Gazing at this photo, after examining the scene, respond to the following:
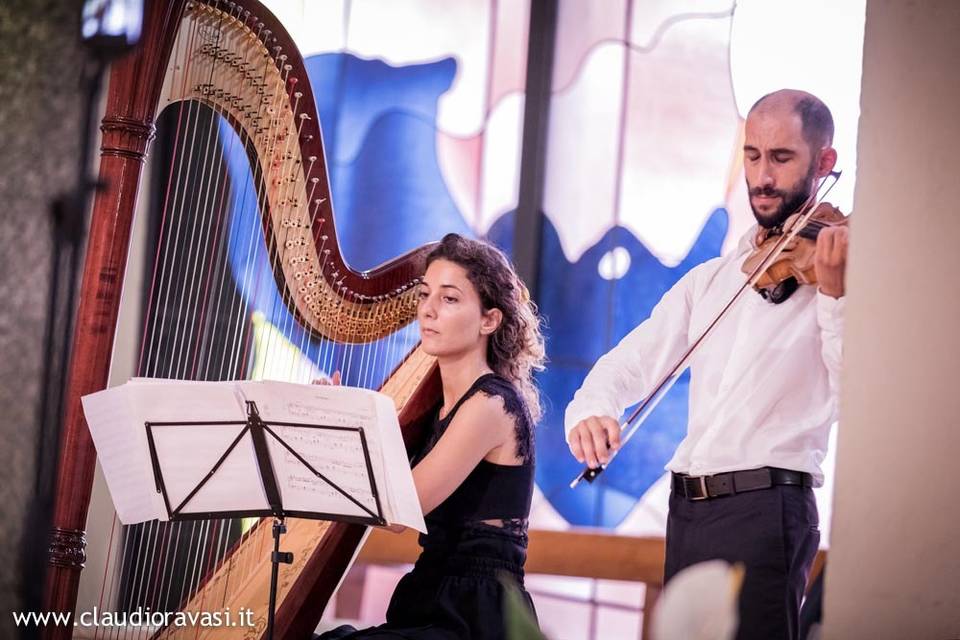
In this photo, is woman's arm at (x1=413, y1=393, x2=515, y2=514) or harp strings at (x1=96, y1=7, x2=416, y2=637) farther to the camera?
woman's arm at (x1=413, y1=393, x2=515, y2=514)

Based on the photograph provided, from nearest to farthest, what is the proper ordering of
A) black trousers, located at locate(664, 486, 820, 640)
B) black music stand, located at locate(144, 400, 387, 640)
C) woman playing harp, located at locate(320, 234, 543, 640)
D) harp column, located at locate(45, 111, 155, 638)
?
harp column, located at locate(45, 111, 155, 638) → black music stand, located at locate(144, 400, 387, 640) → black trousers, located at locate(664, 486, 820, 640) → woman playing harp, located at locate(320, 234, 543, 640)

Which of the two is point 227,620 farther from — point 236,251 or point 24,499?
point 236,251

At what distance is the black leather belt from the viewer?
244cm

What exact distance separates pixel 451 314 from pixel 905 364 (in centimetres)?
158

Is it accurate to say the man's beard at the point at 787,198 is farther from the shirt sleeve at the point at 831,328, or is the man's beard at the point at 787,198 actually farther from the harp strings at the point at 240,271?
the harp strings at the point at 240,271

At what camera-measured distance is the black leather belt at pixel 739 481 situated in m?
2.44

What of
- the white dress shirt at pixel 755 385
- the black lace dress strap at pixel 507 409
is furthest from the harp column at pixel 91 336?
the white dress shirt at pixel 755 385

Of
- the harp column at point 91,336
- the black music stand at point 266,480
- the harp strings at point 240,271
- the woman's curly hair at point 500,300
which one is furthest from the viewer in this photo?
the woman's curly hair at point 500,300

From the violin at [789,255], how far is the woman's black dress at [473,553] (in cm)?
62

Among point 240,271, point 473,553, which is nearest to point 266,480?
point 473,553

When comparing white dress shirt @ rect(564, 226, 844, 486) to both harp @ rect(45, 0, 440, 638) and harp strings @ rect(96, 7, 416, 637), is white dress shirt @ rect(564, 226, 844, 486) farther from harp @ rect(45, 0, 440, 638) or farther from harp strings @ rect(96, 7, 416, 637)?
harp strings @ rect(96, 7, 416, 637)

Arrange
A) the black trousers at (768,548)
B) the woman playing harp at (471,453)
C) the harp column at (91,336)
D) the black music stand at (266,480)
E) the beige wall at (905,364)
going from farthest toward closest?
the woman playing harp at (471,453) → the black trousers at (768,548) → the black music stand at (266,480) → the harp column at (91,336) → the beige wall at (905,364)

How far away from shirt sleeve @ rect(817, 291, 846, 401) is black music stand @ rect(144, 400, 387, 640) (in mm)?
944

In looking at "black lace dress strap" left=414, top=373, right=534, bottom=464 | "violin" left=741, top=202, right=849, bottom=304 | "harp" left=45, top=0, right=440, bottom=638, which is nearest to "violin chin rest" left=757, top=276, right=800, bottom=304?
"violin" left=741, top=202, right=849, bottom=304
